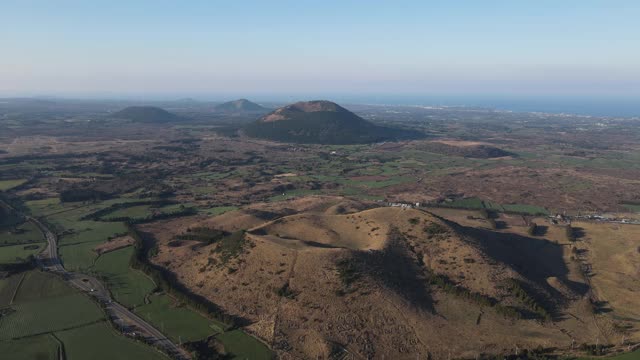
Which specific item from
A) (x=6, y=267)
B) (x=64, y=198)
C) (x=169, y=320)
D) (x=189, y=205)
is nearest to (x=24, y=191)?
(x=64, y=198)

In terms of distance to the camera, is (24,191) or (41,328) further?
(24,191)

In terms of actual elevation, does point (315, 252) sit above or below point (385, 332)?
above

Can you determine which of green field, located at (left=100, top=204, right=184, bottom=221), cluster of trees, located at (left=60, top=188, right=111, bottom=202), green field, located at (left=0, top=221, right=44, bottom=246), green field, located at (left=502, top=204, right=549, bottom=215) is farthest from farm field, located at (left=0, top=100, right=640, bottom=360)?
cluster of trees, located at (left=60, top=188, right=111, bottom=202)

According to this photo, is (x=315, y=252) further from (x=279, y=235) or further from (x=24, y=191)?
(x=24, y=191)

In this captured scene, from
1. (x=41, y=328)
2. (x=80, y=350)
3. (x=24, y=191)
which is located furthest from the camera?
(x=24, y=191)

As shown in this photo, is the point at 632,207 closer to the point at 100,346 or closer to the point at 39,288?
the point at 100,346

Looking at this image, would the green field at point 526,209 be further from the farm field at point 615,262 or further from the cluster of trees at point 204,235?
the cluster of trees at point 204,235

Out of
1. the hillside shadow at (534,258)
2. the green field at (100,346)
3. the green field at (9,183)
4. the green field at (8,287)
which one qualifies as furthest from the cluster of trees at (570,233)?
the green field at (9,183)
